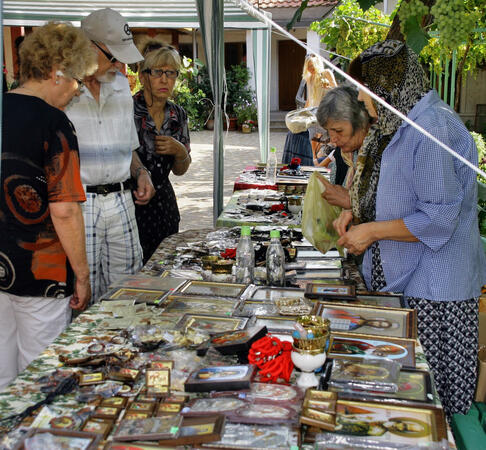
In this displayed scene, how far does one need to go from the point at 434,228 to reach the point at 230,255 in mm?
1087

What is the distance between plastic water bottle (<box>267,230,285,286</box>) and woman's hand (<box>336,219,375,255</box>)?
0.28 metres

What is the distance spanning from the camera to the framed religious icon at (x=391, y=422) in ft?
4.68

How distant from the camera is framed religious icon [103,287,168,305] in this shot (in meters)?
2.41

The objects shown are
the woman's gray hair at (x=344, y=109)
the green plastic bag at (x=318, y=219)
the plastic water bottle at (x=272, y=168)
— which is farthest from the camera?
the plastic water bottle at (x=272, y=168)

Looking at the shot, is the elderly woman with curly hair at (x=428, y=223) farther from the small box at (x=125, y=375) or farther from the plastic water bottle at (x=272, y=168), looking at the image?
the plastic water bottle at (x=272, y=168)

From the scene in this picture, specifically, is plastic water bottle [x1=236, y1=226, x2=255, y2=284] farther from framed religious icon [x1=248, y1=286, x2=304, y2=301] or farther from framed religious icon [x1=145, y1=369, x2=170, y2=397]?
framed religious icon [x1=145, y1=369, x2=170, y2=397]

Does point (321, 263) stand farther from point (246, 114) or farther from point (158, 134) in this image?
point (246, 114)

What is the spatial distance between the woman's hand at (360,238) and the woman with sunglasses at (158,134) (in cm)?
190

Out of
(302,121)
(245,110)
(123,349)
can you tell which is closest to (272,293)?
(123,349)

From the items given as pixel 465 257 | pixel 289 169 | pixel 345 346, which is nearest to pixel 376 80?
pixel 465 257

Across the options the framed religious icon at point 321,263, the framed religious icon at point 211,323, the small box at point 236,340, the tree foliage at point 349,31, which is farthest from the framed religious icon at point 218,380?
the tree foliage at point 349,31

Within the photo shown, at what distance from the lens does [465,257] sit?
8.27 feet

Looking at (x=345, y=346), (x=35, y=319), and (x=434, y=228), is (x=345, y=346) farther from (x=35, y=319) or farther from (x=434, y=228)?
(x=35, y=319)

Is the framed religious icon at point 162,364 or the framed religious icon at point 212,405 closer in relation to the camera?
the framed religious icon at point 212,405
